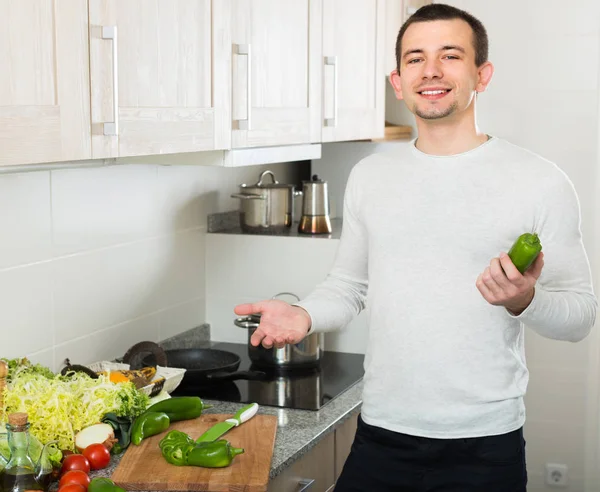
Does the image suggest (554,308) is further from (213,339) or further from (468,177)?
(213,339)

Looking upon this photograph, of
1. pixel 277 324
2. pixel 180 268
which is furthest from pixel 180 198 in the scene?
pixel 277 324

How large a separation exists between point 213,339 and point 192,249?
32 cm

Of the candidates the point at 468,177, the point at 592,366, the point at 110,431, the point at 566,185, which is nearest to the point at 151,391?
the point at 110,431

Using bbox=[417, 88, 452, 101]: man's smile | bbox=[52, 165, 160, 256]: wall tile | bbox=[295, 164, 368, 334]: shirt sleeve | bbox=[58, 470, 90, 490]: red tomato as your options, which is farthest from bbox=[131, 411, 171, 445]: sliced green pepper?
bbox=[417, 88, 452, 101]: man's smile

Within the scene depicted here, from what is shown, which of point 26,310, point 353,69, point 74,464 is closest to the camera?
point 74,464

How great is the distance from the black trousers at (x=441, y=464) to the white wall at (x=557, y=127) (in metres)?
1.35

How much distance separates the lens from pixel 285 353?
2.62 meters

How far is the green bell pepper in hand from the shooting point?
181 centimetres

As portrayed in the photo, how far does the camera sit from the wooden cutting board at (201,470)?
1743 millimetres

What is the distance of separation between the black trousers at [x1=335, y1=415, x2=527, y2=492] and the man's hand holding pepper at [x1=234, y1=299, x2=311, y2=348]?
0.28 m

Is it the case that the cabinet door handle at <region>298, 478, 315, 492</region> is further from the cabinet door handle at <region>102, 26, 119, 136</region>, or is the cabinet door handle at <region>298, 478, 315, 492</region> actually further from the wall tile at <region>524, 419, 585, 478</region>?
the wall tile at <region>524, 419, 585, 478</region>

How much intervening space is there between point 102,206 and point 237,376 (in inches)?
23.5

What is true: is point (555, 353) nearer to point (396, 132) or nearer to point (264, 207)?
point (396, 132)

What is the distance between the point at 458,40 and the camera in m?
1.90
